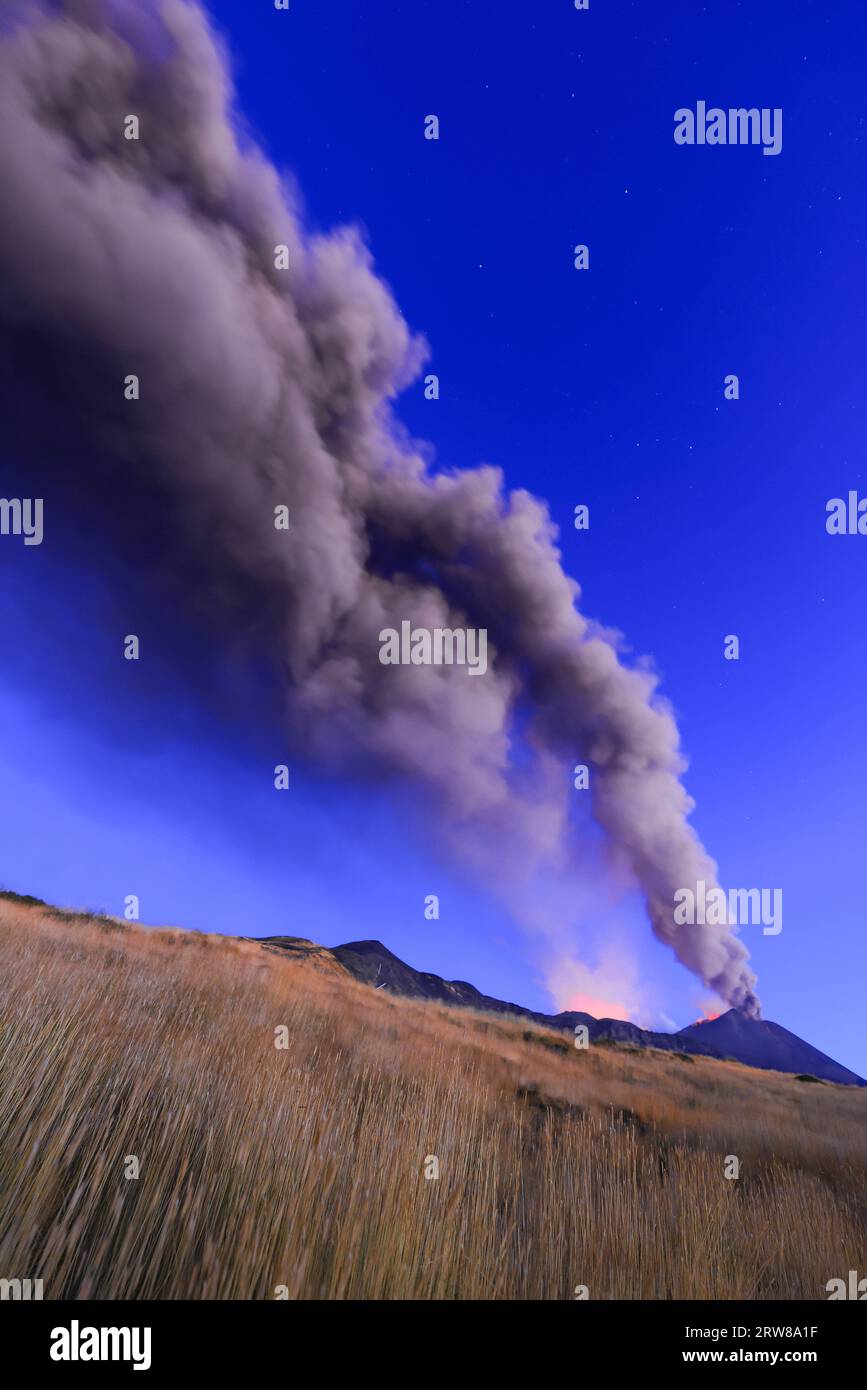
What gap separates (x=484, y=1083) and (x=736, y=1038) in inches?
6277

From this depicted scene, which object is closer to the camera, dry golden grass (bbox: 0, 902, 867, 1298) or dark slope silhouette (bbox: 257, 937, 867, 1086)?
dry golden grass (bbox: 0, 902, 867, 1298)

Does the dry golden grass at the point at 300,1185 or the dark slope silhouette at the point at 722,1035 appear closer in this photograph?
the dry golden grass at the point at 300,1185

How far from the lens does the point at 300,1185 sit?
3180mm

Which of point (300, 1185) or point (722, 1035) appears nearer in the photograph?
point (300, 1185)

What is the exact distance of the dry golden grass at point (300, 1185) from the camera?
2625 mm

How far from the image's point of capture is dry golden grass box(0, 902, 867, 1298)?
8.61ft

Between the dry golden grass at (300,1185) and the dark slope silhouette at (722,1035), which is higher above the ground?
the dry golden grass at (300,1185)

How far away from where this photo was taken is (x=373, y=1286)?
2.78 metres

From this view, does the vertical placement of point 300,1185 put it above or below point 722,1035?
above

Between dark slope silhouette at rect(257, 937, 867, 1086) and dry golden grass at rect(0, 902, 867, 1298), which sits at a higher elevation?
dry golden grass at rect(0, 902, 867, 1298)

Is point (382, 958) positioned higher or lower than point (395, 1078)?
lower
